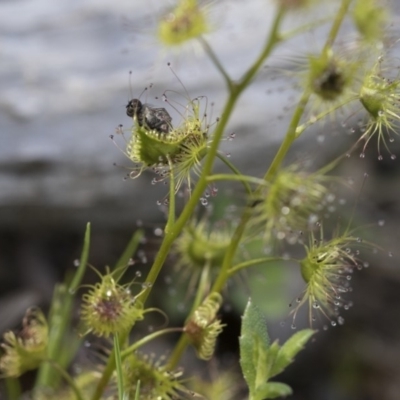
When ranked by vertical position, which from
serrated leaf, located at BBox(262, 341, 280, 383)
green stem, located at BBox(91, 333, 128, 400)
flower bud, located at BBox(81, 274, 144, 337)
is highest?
flower bud, located at BBox(81, 274, 144, 337)

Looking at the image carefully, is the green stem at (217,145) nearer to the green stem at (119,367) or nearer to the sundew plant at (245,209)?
the sundew plant at (245,209)

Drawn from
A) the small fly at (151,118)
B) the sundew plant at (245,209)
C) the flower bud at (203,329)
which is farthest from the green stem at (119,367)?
the small fly at (151,118)

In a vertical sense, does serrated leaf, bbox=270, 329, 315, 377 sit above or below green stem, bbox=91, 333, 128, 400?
above

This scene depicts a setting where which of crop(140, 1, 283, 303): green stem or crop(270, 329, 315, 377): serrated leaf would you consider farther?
crop(270, 329, 315, 377): serrated leaf

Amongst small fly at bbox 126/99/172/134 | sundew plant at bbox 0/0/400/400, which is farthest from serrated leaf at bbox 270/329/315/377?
small fly at bbox 126/99/172/134

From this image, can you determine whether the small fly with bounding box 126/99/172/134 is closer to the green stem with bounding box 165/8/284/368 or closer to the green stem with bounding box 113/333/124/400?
the green stem with bounding box 165/8/284/368

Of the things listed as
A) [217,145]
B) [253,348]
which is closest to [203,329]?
[253,348]

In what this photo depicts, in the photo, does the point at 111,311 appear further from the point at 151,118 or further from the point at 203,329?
the point at 151,118
